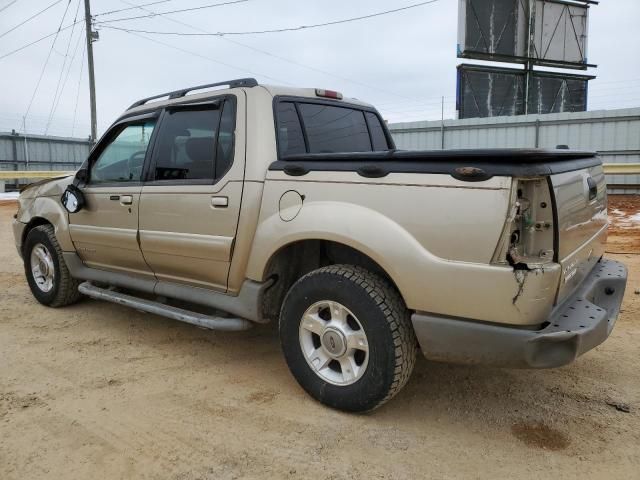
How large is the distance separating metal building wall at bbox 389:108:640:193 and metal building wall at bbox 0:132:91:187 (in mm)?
16082

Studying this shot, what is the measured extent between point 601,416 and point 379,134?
272 centimetres

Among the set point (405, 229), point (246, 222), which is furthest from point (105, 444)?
point (405, 229)

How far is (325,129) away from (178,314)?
168 cm

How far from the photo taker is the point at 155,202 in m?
3.83

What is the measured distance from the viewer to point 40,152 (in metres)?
24.2

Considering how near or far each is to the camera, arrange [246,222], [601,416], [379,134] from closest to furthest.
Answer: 1. [601,416]
2. [246,222]
3. [379,134]

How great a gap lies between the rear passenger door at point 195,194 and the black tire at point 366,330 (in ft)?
2.26

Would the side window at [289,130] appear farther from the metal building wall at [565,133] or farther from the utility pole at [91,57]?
the utility pole at [91,57]

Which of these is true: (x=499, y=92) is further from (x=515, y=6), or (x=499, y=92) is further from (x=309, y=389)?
(x=309, y=389)

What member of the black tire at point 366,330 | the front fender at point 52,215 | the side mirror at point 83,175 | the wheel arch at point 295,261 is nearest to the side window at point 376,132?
the wheel arch at point 295,261

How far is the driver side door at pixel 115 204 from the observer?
13.4ft

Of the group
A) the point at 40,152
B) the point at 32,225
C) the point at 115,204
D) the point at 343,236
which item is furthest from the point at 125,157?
the point at 40,152

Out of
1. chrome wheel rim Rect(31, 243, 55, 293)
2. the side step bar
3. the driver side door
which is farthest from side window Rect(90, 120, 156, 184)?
chrome wheel rim Rect(31, 243, 55, 293)

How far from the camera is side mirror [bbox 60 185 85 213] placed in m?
4.45
